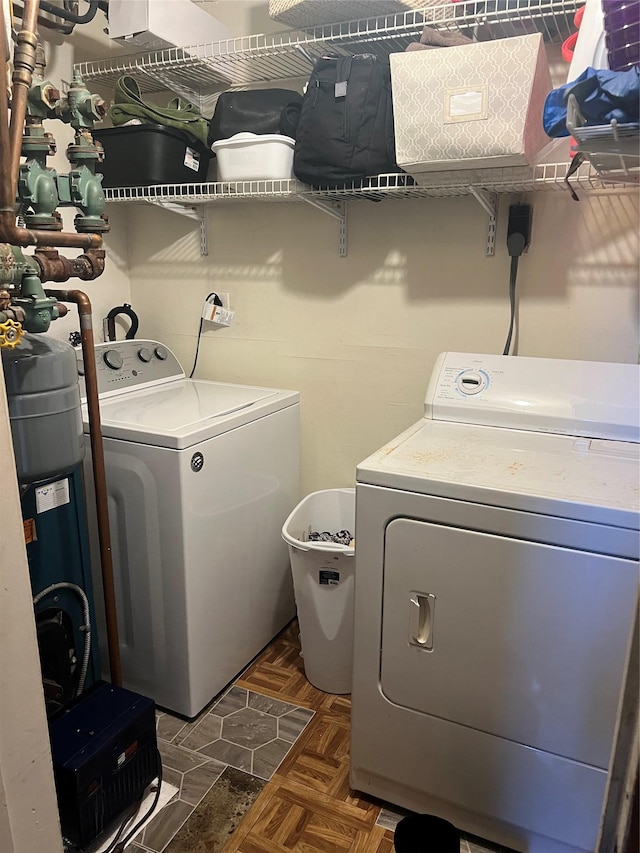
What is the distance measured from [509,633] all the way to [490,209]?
1277 millimetres

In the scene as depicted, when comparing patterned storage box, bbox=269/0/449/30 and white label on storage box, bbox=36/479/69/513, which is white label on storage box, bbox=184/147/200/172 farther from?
white label on storage box, bbox=36/479/69/513

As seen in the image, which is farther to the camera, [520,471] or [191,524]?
[191,524]

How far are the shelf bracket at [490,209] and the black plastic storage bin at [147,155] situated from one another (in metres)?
1.01

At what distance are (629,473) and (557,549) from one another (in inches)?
11.3

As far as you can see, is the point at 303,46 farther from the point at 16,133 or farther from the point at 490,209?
the point at 16,133

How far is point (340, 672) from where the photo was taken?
6.70ft

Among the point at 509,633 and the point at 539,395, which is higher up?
the point at 539,395

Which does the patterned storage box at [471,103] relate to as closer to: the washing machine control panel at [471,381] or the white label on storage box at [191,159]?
the washing machine control panel at [471,381]

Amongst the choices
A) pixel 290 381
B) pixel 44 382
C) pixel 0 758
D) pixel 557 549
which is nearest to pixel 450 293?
pixel 290 381

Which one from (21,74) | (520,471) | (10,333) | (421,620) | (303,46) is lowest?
(421,620)

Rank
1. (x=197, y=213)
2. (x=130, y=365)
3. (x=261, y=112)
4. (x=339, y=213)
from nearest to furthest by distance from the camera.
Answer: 1. (x=261, y=112)
2. (x=339, y=213)
3. (x=130, y=365)
4. (x=197, y=213)

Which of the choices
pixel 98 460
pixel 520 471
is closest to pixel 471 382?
pixel 520 471

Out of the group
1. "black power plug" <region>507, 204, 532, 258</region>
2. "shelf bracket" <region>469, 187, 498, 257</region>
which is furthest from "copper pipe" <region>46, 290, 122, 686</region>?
"black power plug" <region>507, 204, 532, 258</region>

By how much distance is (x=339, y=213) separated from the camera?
217 cm
